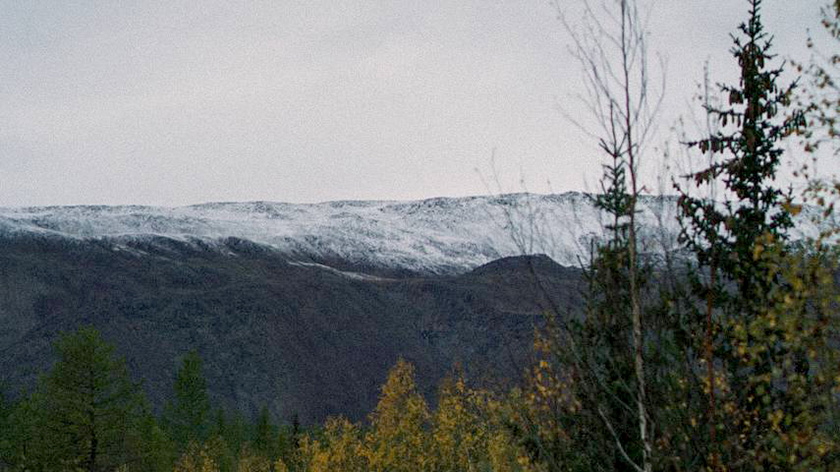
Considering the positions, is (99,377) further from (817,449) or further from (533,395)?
(817,449)

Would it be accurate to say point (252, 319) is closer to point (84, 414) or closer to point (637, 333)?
point (84, 414)

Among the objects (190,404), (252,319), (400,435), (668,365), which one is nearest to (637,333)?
(668,365)

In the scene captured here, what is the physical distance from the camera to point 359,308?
152375 mm

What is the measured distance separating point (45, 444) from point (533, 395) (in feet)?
87.9

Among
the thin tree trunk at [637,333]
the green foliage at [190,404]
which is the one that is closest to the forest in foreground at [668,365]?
the thin tree trunk at [637,333]

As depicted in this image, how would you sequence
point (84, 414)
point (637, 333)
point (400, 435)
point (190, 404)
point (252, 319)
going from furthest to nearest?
point (252, 319), point (190, 404), point (84, 414), point (400, 435), point (637, 333)

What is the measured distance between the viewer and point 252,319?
137750 mm

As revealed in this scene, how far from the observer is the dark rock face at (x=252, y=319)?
121 m

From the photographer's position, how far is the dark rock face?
4769 inches

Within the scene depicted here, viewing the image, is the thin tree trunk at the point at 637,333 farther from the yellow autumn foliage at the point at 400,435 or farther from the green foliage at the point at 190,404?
the green foliage at the point at 190,404

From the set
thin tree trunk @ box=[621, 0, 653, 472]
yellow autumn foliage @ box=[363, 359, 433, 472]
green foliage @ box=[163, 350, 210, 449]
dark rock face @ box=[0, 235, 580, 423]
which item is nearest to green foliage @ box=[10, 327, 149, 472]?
yellow autumn foliage @ box=[363, 359, 433, 472]

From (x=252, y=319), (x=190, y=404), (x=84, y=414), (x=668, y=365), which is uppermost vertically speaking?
(x=668, y=365)

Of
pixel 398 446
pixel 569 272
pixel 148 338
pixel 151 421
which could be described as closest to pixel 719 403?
pixel 398 446

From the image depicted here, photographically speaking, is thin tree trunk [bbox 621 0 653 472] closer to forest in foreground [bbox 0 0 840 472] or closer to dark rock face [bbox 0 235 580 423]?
forest in foreground [bbox 0 0 840 472]
